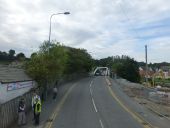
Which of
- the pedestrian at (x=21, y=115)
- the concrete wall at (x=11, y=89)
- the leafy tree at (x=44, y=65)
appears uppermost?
the leafy tree at (x=44, y=65)

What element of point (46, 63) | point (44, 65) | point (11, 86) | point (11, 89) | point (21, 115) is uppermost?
point (46, 63)

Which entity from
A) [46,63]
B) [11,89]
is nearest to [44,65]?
[46,63]

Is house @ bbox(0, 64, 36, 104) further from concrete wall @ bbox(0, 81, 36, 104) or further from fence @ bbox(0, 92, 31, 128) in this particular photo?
fence @ bbox(0, 92, 31, 128)

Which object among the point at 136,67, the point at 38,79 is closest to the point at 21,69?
the point at 38,79

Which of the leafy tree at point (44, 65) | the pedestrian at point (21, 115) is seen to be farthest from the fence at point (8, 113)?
the leafy tree at point (44, 65)

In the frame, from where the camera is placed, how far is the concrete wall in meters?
29.6

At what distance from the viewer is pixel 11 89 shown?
32.3 metres

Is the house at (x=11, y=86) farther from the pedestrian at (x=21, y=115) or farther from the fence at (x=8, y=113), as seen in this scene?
the pedestrian at (x=21, y=115)

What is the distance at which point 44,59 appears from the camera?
43312 mm

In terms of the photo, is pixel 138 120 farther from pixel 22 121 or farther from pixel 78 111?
pixel 22 121

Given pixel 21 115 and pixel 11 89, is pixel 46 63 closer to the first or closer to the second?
pixel 11 89

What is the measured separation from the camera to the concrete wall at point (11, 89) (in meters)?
29.6

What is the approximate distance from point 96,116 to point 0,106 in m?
9.60

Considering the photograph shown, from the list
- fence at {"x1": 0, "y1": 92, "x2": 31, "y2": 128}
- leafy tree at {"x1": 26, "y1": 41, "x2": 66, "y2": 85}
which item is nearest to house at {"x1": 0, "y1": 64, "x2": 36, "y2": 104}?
leafy tree at {"x1": 26, "y1": 41, "x2": 66, "y2": 85}
